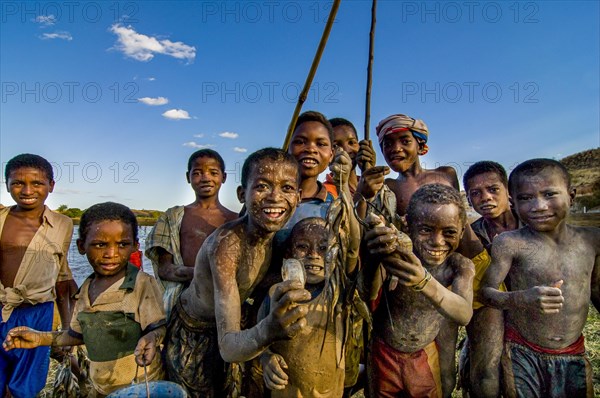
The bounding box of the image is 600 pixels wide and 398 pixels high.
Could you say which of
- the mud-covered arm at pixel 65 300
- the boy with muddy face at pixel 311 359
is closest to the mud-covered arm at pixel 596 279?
the boy with muddy face at pixel 311 359

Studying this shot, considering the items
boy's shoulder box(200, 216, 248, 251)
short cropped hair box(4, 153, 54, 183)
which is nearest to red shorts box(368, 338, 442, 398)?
boy's shoulder box(200, 216, 248, 251)

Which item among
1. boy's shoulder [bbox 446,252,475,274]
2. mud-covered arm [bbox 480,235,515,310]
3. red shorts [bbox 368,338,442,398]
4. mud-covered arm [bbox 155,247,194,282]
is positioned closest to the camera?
boy's shoulder [bbox 446,252,475,274]

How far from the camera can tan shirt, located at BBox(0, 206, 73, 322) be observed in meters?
3.31

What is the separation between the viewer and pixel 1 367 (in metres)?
3.30

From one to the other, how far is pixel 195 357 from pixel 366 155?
1485 mm

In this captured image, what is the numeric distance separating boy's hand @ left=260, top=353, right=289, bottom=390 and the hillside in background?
22.9 meters

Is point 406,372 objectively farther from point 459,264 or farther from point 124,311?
point 124,311

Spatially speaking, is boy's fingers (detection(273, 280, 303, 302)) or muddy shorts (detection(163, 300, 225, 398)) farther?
muddy shorts (detection(163, 300, 225, 398))

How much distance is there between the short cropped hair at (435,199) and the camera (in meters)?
2.00

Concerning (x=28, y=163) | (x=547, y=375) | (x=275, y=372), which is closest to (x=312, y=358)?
(x=275, y=372)

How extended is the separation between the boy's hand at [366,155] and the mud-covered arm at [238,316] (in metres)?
0.92

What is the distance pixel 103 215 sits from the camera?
2.36m

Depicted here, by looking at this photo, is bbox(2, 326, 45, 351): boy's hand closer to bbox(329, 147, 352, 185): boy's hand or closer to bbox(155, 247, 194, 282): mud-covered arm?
bbox(155, 247, 194, 282): mud-covered arm

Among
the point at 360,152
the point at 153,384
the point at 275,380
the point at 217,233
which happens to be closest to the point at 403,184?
the point at 360,152
